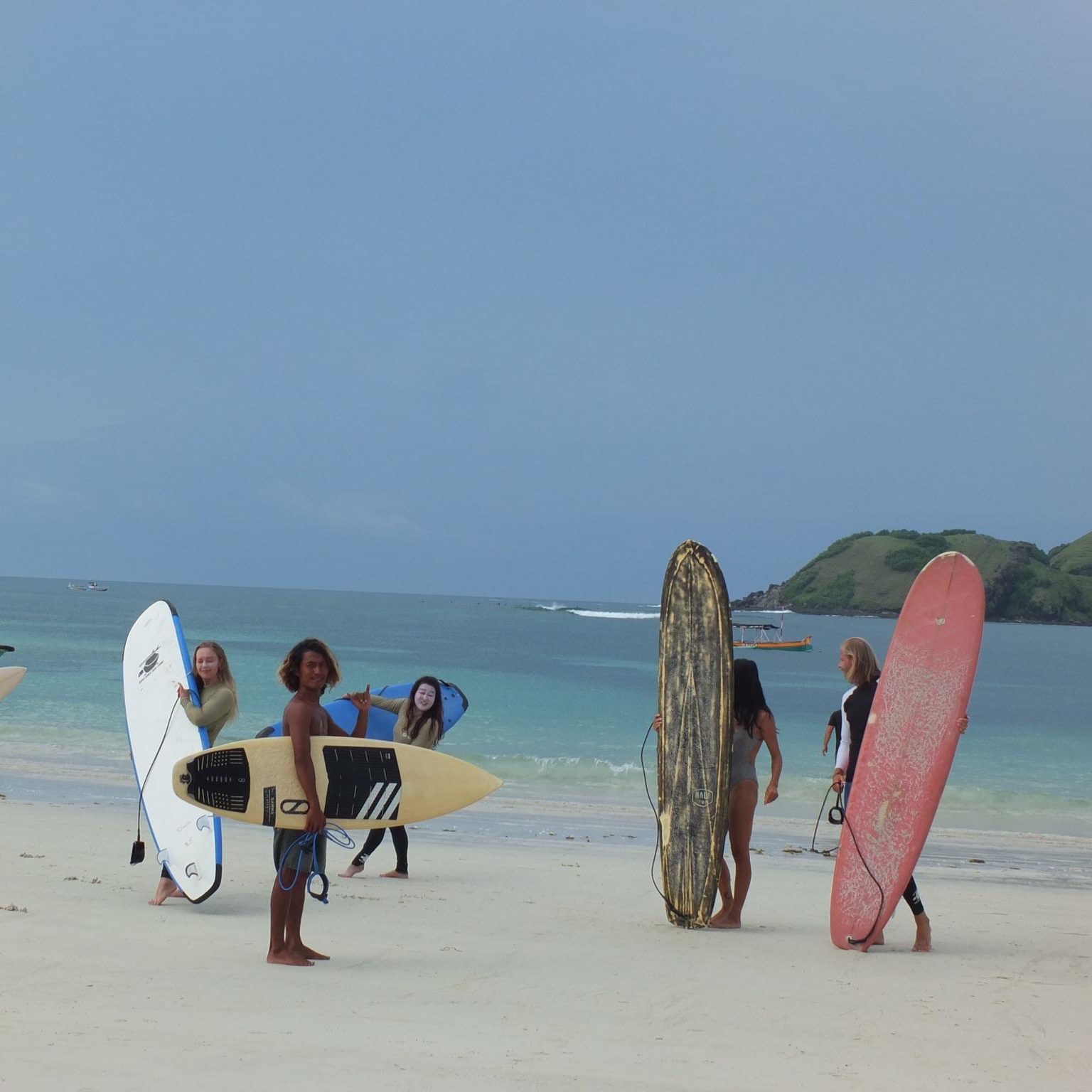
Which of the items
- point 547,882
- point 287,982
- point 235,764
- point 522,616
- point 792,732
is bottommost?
point 522,616

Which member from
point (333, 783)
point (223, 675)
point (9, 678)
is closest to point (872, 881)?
point (333, 783)

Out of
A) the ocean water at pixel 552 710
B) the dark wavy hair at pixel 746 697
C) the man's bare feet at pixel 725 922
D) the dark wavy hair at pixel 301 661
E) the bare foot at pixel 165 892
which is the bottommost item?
the ocean water at pixel 552 710

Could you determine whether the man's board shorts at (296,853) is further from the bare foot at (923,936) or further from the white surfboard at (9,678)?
the white surfboard at (9,678)

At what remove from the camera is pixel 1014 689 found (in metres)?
38.4

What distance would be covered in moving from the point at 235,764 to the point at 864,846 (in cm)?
295

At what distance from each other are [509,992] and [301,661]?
4.87 feet

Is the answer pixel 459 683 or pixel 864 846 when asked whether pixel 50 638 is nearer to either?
pixel 459 683

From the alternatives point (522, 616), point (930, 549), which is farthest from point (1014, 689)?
point (930, 549)

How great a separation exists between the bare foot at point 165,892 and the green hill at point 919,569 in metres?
112

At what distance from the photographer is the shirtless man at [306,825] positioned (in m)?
4.52

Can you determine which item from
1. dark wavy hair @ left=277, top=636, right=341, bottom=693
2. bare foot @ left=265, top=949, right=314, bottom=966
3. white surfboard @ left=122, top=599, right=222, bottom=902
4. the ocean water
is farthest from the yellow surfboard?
the ocean water

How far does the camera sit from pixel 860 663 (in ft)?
18.7

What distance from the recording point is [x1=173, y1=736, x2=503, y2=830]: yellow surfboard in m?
4.75

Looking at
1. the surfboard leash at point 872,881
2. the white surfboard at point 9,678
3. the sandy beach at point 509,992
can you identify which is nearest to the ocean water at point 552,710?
the white surfboard at point 9,678
